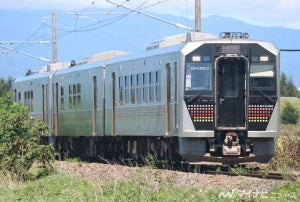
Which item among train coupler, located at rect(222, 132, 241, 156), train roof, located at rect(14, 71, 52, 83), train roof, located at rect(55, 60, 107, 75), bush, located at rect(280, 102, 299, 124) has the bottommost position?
bush, located at rect(280, 102, 299, 124)

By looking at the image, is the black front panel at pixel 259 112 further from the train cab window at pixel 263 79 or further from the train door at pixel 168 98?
the train door at pixel 168 98

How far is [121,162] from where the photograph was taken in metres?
27.1

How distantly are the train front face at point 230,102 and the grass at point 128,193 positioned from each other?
3848 mm

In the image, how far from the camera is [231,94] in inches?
835

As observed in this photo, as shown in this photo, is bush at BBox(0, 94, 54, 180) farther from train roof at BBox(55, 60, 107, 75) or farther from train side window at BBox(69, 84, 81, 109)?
train side window at BBox(69, 84, 81, 109)

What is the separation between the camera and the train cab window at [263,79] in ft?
69.6

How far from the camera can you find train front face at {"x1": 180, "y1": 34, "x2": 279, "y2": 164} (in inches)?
826

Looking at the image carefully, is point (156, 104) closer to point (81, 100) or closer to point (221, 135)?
point (221, 135)

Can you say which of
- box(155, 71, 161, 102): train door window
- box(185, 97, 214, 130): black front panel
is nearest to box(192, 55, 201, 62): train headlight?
box(185, 97, 214, 130): black front panel

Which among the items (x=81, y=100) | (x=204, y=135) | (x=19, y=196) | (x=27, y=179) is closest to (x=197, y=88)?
(x=204, y=135)

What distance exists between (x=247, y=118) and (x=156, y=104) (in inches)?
106

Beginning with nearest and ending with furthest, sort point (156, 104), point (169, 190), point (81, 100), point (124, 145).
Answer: point (169, 190)
point (156, 104)
point (124, 145)
point (81, 100)

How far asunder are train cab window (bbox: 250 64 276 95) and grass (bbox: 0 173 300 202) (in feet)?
16.9

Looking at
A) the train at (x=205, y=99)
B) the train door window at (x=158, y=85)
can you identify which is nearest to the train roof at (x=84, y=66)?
the train at (x=205, y=99)
